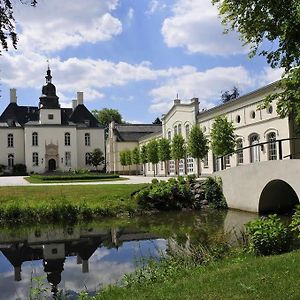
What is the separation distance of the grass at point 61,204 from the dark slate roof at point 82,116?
38.7 metres

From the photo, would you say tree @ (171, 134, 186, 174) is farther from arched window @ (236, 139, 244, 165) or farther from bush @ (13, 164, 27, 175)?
bush @ (13, 164, 27, 175)

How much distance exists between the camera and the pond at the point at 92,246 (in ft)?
27.2

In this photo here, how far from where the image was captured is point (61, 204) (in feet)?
55.8

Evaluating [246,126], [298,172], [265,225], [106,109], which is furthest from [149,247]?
[106,109]

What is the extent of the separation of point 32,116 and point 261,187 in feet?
156

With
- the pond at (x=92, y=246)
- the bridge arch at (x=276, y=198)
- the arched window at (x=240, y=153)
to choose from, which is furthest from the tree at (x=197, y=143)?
the bridge arch at (x=276, y=198)

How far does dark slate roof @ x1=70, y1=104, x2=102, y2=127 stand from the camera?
59469 millimetres

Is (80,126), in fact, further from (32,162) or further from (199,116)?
(199,116)

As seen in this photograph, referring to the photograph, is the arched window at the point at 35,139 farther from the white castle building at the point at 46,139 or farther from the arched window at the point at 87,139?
the arched window at the point at 87,139

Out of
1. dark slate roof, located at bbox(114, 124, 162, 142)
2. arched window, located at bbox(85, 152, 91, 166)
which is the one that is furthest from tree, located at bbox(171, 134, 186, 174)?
dark slate roof, located at bbox(114, 124, 162, 142)

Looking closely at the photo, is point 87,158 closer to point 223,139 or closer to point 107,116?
point 107,116

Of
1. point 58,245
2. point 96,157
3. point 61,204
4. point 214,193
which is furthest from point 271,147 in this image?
point 96,157

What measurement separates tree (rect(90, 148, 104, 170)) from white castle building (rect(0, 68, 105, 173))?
2.14m

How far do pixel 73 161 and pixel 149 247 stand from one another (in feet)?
154
